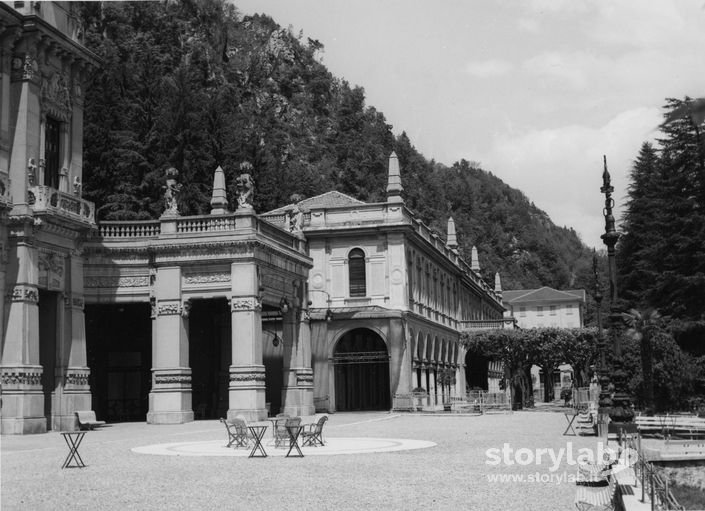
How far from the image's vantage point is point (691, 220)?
151 feet

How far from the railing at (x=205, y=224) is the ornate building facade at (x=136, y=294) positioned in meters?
0.04

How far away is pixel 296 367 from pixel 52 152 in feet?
43.2

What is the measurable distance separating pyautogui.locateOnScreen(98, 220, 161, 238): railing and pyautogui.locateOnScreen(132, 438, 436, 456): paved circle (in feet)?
39.5

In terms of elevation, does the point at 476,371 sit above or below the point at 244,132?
below

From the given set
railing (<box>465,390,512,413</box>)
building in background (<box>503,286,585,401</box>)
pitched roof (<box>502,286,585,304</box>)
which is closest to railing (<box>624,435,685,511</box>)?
railing (<box>465,390,512,413</box>)

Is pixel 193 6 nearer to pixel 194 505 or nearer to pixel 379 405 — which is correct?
Answer: pixel 379 405

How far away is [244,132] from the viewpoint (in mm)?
66312

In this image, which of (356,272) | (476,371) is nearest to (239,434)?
(356,272)

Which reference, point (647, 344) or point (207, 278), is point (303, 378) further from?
point (647, 344)

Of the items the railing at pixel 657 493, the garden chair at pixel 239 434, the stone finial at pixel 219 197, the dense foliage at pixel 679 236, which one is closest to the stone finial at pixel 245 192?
the stone finial at pixel 219 197

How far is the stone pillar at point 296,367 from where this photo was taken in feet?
112

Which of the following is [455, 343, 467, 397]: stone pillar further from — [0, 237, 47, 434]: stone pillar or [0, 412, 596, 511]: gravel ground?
[0, 412, 596, 511]: gravel ground

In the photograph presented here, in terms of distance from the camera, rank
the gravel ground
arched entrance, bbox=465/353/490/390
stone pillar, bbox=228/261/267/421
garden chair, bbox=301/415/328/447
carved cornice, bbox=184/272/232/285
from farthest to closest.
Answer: arched entrance, bbox=465/353/490/390, carved cornice, bbox=184/272/232/285, stone pillar, bbox=228/261/267/421, garden chair, bbox=301/415/328/447, the gravel ground

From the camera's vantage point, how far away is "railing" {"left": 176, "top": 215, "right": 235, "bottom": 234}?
29969mm
